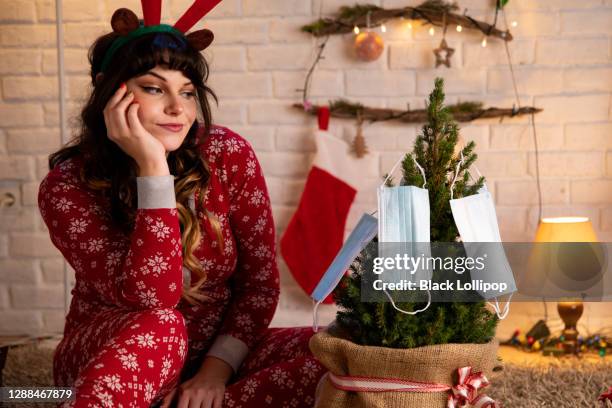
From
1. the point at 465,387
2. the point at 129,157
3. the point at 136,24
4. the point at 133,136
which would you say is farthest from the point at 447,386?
the point at 136,24

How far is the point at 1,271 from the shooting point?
9.14 feet

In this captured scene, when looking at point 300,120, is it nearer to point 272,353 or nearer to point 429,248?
point 272,353

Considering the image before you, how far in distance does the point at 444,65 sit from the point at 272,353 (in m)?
1.38

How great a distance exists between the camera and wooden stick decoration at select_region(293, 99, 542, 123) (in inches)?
101

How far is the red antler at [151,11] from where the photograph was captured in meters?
1.55

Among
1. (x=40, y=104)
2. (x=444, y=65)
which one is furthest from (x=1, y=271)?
(x=444, y=65)

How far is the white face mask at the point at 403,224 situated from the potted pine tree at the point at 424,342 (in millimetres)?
44

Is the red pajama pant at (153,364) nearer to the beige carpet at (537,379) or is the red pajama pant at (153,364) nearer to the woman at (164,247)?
the woman at (164,247)

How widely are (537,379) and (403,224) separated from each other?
1082 mm

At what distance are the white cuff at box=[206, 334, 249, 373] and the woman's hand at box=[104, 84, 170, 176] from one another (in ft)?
1.43

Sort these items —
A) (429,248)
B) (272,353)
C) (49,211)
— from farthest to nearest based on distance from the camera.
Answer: (272,353), (49,211), (429,248)

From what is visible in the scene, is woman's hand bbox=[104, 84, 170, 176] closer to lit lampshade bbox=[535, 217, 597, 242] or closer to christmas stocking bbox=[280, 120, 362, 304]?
christmas stocking bbox=[280, 120, 362, 304]

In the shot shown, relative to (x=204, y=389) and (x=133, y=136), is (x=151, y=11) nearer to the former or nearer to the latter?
(x=133, y=136)

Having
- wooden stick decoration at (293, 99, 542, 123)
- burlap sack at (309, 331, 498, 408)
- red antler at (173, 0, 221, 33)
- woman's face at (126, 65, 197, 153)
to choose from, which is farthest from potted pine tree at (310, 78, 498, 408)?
wooden stick decoration at (293, 99, 542, 123)
